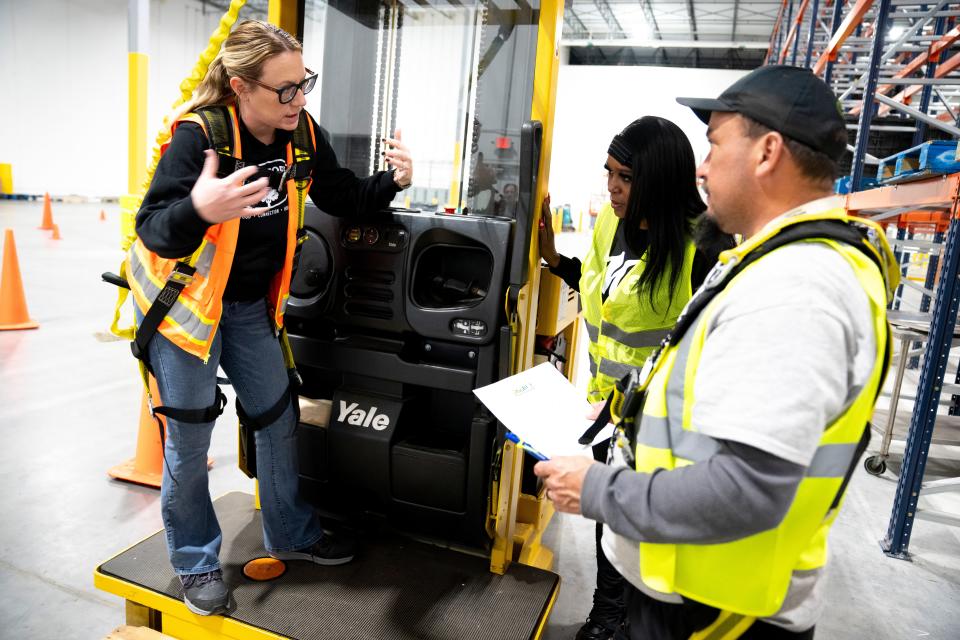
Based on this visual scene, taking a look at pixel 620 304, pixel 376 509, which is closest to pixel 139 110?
pixel 376 509

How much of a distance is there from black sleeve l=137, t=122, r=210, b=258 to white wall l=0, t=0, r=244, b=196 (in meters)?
17.2

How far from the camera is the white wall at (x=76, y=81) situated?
16328 mm

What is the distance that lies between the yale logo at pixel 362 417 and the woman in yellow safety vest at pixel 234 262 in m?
0.20

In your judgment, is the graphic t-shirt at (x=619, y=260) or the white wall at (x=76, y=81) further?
the white wall at (x=76, y=81)

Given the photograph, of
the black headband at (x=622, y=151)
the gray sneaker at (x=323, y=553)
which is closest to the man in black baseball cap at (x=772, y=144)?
the black headband at (x=622, y=151)

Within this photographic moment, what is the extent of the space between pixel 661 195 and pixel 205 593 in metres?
1.92

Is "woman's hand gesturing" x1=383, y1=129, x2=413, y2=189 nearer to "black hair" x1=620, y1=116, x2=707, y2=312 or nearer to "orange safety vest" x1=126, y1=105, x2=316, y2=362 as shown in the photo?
"orange safety vest" x1=126, y1=105, x2=316, y2=362

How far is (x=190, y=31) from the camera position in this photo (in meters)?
19.6

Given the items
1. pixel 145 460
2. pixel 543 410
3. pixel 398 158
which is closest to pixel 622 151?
pixel 398 158

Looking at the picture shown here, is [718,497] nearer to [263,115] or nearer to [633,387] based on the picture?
[633,387]

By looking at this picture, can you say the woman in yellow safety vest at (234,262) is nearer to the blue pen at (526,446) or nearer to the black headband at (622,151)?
the black headband at (622,151)

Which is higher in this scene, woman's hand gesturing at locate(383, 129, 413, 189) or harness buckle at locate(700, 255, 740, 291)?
woman's hand gesturing at locate(383, 129, 413, 189)

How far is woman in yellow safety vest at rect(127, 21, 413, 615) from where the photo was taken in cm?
175

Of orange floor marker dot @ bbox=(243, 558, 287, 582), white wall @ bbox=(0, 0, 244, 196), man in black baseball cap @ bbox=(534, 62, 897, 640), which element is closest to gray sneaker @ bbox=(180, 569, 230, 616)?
orange floor marker dot @ bbox=(243, 558, 287, 582)
